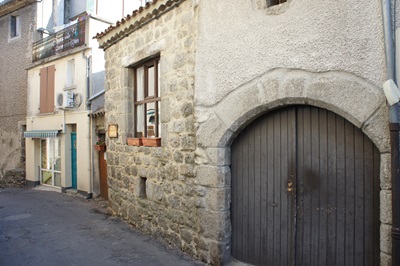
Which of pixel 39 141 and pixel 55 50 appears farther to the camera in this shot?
pixel 39 141

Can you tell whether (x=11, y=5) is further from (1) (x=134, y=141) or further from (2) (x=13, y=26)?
(1) (x=134, y=141)

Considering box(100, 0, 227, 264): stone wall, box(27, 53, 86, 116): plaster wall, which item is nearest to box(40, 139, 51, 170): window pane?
box(27, 53, 86, 116): plaster wall

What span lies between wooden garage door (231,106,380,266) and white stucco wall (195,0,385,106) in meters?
0.51

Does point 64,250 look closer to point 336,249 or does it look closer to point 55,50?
point 336,249

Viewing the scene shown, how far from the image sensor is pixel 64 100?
29.3 ft

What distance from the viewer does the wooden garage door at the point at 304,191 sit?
2.53m

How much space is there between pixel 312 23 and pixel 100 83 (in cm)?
725

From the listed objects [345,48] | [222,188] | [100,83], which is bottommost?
[222,188]

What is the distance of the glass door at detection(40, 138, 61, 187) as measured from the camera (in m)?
9.77

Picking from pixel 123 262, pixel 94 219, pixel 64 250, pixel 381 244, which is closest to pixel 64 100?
pixel 94 219

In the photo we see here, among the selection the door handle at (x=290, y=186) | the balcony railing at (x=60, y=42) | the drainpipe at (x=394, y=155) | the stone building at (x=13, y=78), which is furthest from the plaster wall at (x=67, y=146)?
the drainpipe at (x=394, y=155)

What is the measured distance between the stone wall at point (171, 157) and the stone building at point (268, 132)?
0.07 ft

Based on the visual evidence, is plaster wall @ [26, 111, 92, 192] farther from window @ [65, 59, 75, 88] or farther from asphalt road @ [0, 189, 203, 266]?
asphalt road @ [0, 189, 203, 266]

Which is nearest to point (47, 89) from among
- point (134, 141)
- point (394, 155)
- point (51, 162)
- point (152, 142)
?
point (51, 162)
